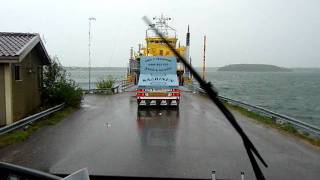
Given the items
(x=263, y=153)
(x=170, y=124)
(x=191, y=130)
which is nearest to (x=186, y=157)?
(x=263, y=153)

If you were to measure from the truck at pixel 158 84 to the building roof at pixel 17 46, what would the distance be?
18.5 feet

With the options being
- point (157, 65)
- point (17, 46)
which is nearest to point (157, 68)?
point (157, 65)

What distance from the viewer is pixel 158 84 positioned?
74.9ft

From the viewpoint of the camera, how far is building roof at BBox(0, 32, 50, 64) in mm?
14398

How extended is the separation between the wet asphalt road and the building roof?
2867 mm

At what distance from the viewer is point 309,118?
113 feet

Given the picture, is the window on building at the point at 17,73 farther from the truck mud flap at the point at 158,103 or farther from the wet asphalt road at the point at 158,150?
the truck mud flap at the point at 158,103

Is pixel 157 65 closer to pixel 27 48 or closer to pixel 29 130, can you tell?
pixel 27 48

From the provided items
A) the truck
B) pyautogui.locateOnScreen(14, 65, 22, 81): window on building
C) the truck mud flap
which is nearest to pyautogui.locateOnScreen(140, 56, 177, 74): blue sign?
the truck

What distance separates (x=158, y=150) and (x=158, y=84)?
12.2 m

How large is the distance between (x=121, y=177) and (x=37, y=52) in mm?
13683

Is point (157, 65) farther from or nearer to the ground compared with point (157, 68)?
farther from the ground

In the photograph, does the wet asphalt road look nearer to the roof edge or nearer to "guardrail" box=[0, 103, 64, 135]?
"guardrail" box=[0, 103, 64, 135]

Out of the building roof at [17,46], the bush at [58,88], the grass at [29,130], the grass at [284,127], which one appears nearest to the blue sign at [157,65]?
the bush at [58,88]
